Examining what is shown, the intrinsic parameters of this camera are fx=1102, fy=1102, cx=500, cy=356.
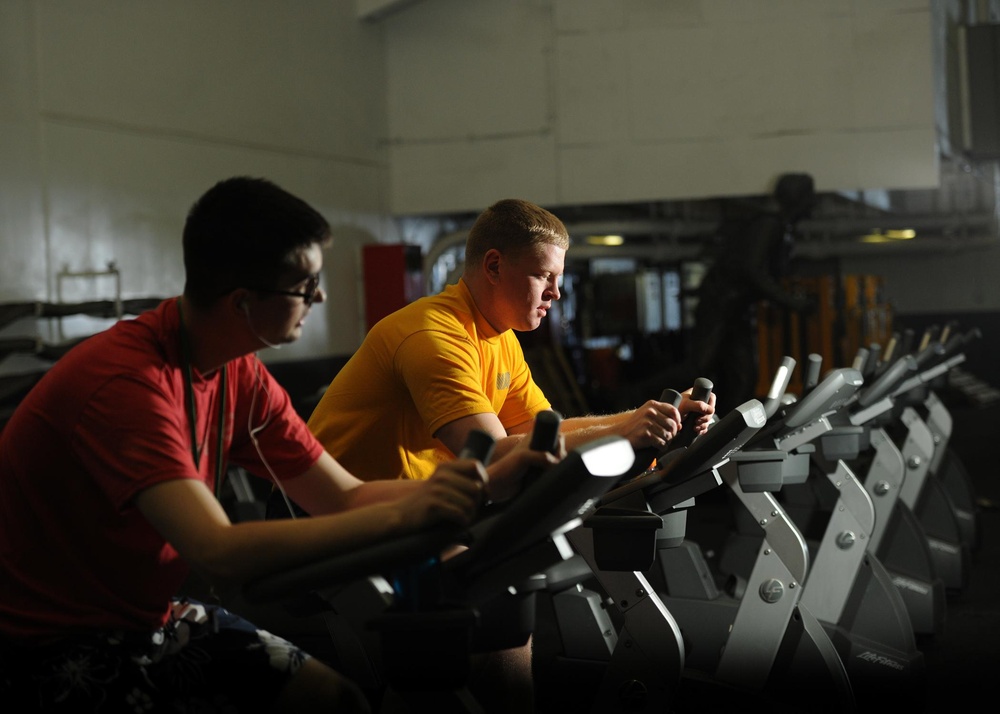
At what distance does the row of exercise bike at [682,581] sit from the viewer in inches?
51.1

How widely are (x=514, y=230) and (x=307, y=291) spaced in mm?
850

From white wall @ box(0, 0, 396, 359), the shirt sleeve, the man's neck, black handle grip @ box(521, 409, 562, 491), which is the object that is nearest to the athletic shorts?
black handle grip @ box(521, 409, 562, 491)

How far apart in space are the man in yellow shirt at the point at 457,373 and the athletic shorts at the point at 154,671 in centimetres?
61

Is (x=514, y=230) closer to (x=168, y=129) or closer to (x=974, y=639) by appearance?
(x=974, y=639)

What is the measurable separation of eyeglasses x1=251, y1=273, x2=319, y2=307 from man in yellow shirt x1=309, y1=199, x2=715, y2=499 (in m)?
0.56

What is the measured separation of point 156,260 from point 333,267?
70.0 inches


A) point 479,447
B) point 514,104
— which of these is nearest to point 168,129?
point 514,104

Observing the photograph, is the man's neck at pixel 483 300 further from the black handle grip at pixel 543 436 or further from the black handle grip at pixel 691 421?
the black handle grip at pixel 543 436

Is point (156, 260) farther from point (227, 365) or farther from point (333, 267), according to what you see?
point (227, 365)

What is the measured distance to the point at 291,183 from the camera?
7.23 meters

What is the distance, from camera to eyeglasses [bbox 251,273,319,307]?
4.59ft

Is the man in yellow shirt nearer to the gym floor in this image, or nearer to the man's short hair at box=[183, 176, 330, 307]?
the man's short hair at box=[183, 176, 330, 307]

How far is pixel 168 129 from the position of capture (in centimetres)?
626

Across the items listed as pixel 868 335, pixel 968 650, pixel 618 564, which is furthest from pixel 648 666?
pixel 868 335
